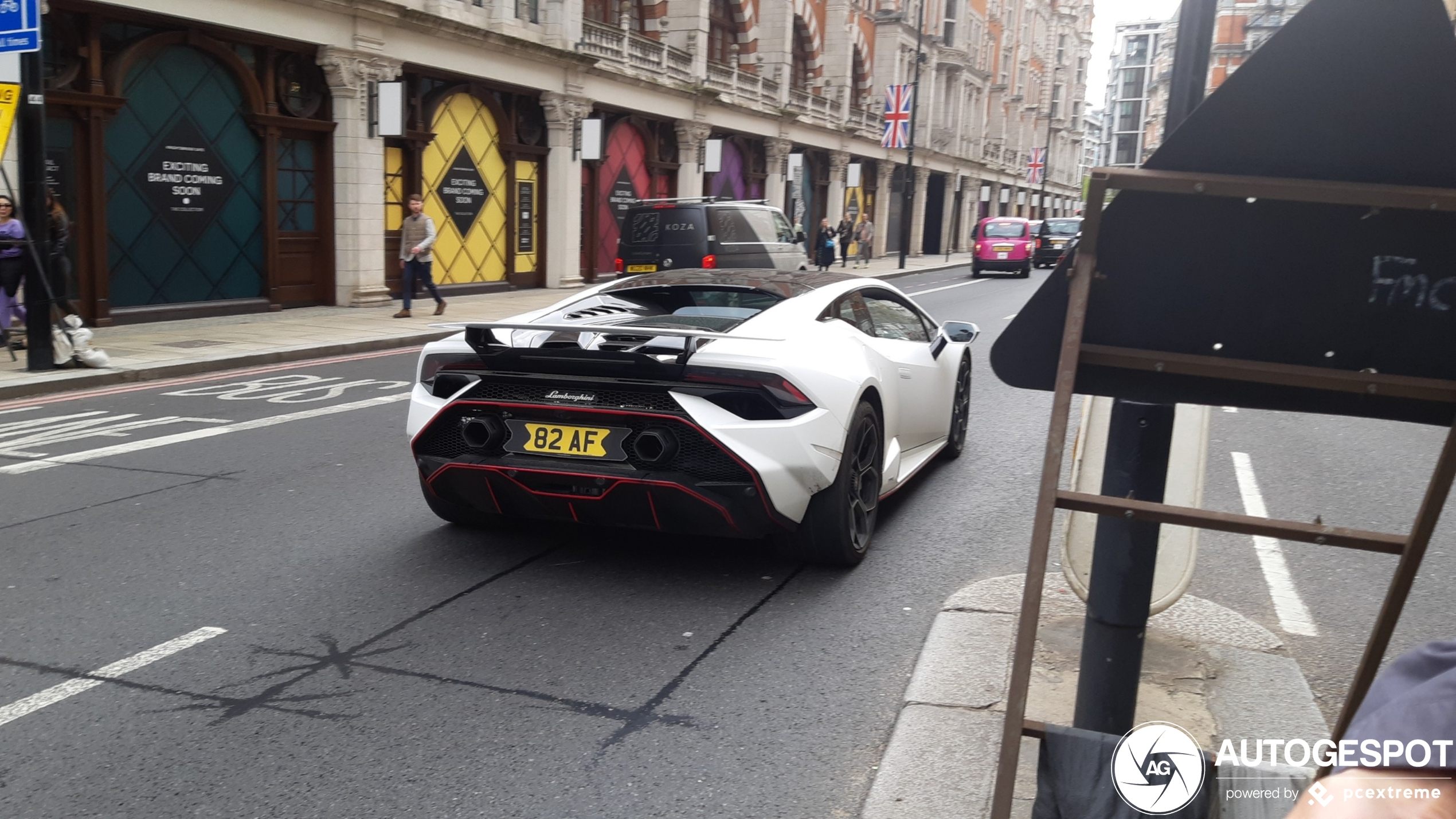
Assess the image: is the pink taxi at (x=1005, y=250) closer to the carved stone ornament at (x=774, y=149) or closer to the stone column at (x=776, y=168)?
the stone column at (x=776, y=168)

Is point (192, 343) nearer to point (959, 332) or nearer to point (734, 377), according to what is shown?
point (959, 332)

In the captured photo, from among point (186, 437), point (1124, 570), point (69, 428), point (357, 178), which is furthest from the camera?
point (357, 178)

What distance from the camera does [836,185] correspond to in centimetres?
4459

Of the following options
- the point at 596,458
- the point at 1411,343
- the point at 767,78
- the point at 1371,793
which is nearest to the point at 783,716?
the point at 596,458

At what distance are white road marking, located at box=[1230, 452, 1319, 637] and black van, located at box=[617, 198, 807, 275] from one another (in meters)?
11.6

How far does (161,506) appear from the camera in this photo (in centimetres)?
636

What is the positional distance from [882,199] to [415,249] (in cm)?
3546

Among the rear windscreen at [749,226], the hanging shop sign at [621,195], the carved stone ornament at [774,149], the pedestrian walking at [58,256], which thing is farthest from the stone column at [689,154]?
the pedestrian walking at [58,256]

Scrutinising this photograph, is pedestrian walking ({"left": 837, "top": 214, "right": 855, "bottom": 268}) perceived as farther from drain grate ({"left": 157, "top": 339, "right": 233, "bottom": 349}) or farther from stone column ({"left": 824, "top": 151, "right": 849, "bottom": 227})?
drain grate ({"left": 157, "top": 339, "right": 233, "bottom": 349})

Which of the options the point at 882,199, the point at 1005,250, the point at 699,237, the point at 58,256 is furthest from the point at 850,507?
the point at 882,199

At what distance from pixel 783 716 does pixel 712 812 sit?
67cm

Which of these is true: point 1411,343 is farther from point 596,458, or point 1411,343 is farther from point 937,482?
point 937,482

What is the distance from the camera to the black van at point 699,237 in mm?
18422

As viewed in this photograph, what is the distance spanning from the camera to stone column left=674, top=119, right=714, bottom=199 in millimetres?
31312
